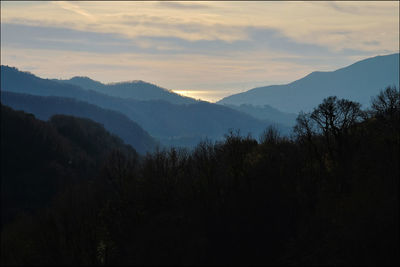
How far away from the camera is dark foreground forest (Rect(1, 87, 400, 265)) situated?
49.2 meters

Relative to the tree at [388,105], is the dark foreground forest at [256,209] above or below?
below

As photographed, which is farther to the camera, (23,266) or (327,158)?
(327,158)

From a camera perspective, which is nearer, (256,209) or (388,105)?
(256,209)

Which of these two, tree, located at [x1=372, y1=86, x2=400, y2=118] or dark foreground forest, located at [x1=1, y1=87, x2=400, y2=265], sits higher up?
tree, located at [x1=372, y1=86, x2=400, y2=118]

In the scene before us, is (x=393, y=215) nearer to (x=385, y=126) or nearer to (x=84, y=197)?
(x=385, y=126)

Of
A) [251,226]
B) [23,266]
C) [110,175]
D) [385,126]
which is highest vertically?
[385,126]

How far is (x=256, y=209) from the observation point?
57.8m

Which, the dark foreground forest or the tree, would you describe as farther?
the tree

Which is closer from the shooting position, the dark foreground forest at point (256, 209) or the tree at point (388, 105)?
the dark foreground forest at point (256, 209)

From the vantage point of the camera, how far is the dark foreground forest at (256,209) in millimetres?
49156

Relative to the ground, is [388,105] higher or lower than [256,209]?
higher

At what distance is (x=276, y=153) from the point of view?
241ft

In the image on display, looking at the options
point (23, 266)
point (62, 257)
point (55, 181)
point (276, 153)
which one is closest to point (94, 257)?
point (62, 257)

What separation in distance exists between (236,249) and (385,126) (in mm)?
30066
